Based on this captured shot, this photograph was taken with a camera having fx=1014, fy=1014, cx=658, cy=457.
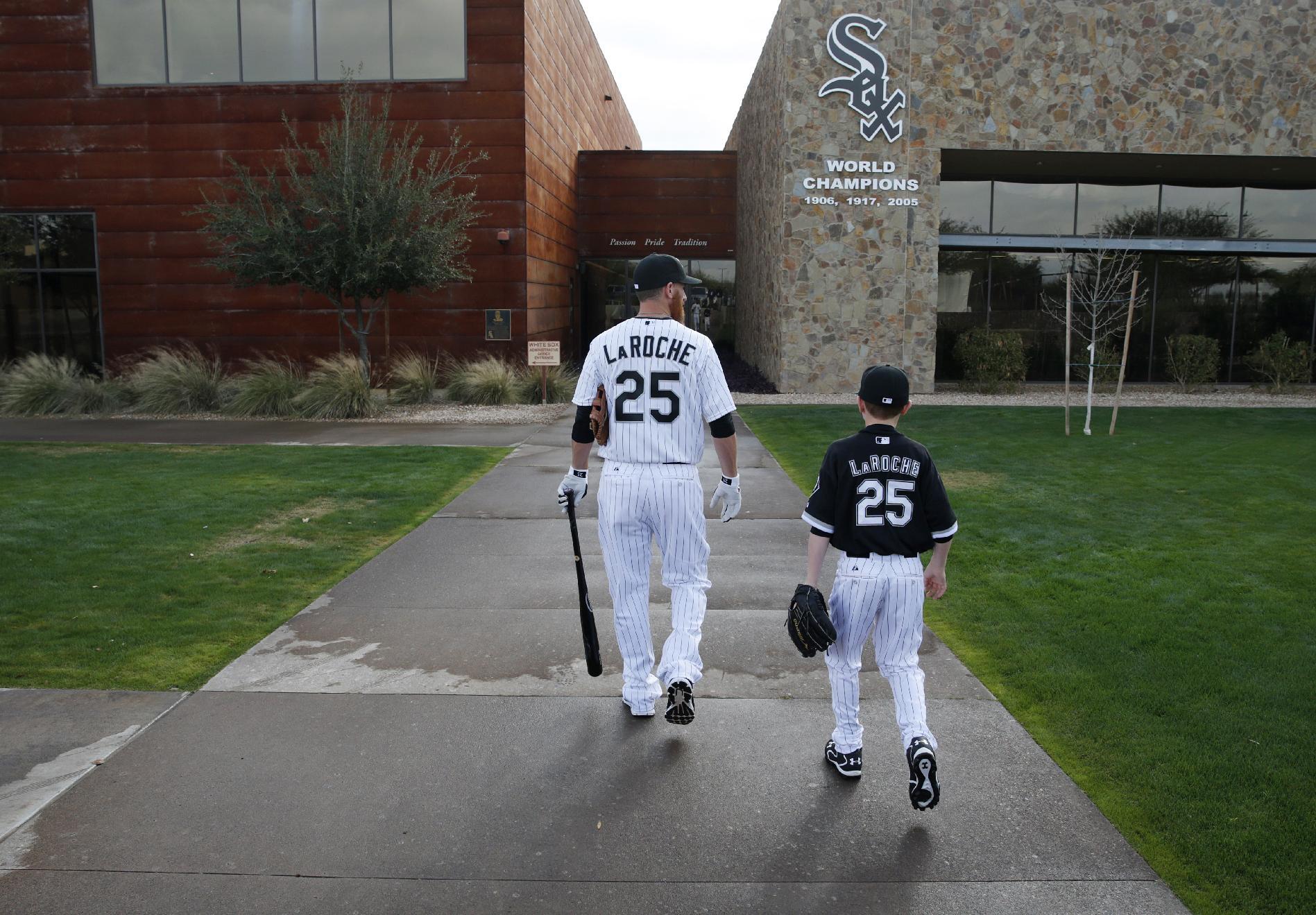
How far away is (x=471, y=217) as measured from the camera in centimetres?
1947

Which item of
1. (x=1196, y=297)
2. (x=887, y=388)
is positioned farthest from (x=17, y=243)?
(x=1196, y=297)

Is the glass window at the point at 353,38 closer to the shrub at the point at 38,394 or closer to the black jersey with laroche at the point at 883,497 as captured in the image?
the shrub at the point at 38,394

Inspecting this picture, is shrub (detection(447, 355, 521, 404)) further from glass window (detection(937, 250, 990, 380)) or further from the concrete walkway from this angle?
the concrete walkway

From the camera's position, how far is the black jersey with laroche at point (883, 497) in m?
3.81

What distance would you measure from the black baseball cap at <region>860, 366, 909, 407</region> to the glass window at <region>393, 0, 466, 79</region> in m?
19.0

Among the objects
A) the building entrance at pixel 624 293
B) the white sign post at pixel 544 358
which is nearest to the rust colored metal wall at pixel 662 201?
the building entrance at pixel 624 293

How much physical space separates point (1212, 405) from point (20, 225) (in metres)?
24.6

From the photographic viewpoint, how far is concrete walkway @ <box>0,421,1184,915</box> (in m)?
3.28

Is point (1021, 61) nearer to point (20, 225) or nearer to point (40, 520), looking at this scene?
point (40, 520)

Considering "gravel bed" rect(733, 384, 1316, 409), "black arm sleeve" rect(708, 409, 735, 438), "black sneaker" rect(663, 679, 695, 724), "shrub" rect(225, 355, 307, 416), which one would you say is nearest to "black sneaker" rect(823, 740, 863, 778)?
"black sneaker" rect(663, 679, 695, 724)

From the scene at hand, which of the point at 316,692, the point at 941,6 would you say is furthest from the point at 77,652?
the point at 941,6

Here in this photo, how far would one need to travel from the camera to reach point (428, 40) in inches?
816

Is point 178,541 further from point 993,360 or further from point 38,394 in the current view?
point 993,360

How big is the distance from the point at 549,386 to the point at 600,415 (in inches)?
604
